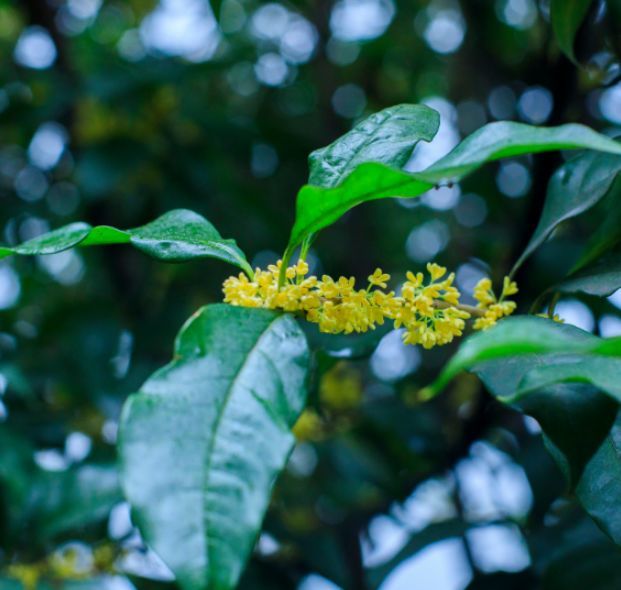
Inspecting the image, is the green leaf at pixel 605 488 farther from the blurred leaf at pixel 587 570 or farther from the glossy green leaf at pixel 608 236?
the blurred leaf at pixel 587 570

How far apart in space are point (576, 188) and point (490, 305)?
0.51 feet

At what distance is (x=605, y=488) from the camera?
0.59 m

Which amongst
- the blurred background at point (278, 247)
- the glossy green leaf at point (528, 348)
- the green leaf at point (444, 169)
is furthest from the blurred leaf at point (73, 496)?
the glossy green leaf at point (528, 348)

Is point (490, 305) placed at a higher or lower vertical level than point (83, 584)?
→ higher

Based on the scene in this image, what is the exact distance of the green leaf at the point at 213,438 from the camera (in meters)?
0.40

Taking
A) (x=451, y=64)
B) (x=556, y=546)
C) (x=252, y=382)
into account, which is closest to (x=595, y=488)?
(x=252, y=382)

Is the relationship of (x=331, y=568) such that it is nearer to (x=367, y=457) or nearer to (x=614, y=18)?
(x=367, y=457)

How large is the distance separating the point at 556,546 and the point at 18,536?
834mm

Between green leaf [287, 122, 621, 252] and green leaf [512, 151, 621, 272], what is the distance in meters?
0.19

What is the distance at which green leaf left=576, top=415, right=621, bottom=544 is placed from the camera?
1.87 ft

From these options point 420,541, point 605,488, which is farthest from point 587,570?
point 605,488

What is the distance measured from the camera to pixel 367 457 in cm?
169

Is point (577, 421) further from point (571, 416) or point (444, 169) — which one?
point (444, 169)

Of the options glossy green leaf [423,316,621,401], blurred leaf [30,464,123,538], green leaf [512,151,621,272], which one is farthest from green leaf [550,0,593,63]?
blurred leaf [30,464,123,538]
